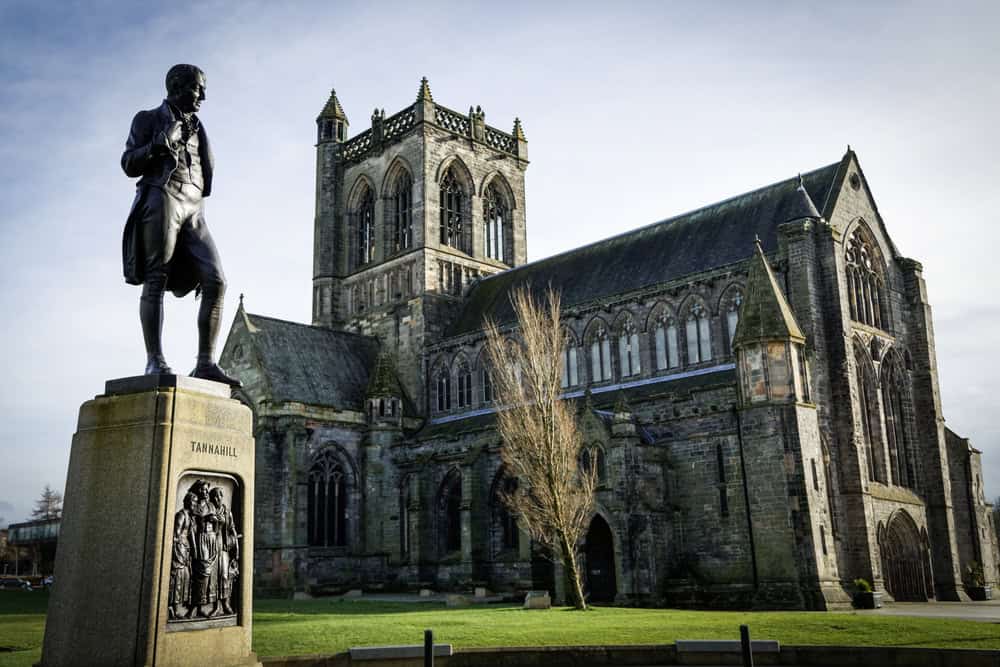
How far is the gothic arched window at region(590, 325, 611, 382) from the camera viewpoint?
43.0 meters

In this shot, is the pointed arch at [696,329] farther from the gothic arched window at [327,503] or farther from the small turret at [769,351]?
the gothic arched window at [327,503]

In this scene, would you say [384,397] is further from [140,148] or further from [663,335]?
[140,148]

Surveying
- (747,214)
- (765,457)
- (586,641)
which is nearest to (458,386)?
(747,214)

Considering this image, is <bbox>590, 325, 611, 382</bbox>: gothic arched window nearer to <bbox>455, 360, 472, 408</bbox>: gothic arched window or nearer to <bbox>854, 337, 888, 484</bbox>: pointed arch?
<bbox>455, 360, 472, 408</bbox>: gothic arched window

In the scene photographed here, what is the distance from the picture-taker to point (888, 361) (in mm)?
40250

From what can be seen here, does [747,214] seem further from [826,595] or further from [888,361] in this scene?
[826,595]

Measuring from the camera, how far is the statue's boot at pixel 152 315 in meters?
9.52

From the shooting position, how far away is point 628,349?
1660 inches

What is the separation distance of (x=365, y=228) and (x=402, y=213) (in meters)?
3.86

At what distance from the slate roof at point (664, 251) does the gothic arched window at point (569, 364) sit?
6.14 feet

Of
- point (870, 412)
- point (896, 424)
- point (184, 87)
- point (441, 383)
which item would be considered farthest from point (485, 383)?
point (184, 87)

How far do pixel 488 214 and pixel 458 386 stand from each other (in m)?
14.2

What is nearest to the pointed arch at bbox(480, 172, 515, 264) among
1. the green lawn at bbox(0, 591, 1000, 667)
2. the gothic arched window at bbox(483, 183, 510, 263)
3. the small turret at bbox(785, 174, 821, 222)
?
the gothic arched window at bbox(483, 183, 510, 263)

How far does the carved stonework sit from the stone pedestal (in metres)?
0.01
